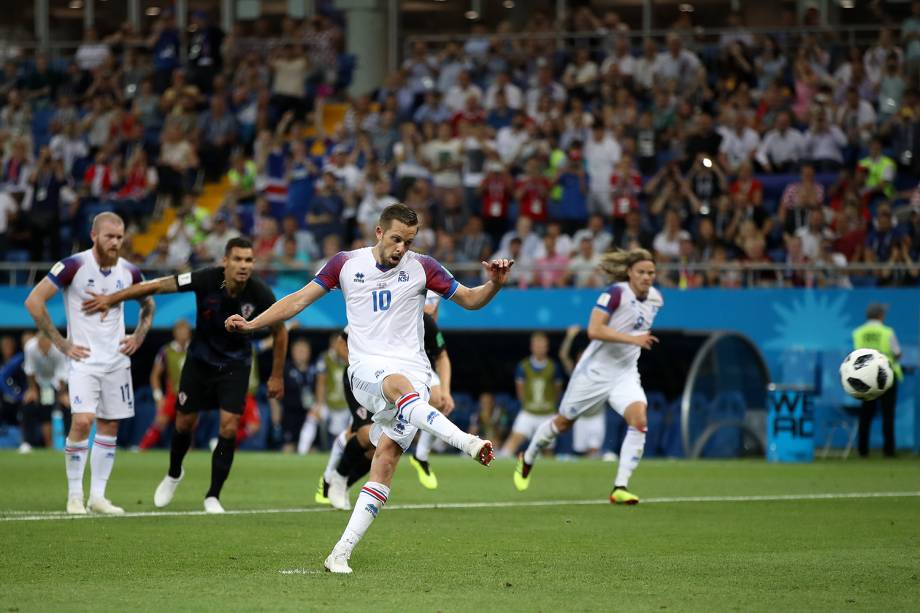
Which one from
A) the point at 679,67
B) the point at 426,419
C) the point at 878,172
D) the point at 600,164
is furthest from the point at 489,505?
the point at 679,67

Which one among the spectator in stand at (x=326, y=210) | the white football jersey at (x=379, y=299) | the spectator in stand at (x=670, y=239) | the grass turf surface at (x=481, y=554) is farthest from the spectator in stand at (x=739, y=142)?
the white football jersey at (x=379, y=299)

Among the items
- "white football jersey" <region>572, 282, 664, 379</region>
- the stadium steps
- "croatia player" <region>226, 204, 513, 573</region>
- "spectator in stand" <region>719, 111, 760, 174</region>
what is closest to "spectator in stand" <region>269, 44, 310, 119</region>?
the stadium steps

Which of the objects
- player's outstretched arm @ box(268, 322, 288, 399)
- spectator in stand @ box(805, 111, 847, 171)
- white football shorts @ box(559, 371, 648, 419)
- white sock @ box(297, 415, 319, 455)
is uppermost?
spectator in stand @ box(805, 111, 847, 171)

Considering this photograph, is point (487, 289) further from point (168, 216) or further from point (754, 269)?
point (168, 216)

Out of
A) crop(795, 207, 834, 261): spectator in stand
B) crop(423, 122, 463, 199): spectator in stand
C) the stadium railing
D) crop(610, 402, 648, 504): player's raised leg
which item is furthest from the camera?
crop(423, 122, 463, 199): spectator in stand

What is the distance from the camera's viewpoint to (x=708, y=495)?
Answer: 15164mm

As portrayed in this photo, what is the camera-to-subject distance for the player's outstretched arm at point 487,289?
869 centimetres

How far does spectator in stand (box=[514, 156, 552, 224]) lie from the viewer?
25531 millimetres

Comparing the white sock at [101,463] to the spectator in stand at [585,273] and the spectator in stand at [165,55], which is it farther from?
the spectator in stand at [165,55]

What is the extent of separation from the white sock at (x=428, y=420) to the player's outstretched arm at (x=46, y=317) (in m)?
4.53

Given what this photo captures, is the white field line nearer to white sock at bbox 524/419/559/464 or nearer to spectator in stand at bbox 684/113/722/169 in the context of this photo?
white sock at bbox 524/419/559/464

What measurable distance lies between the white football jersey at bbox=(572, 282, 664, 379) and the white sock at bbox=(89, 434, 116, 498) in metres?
4.80

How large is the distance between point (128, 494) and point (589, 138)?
1344cm

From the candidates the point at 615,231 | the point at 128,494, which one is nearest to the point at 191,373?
the point at 128,494
